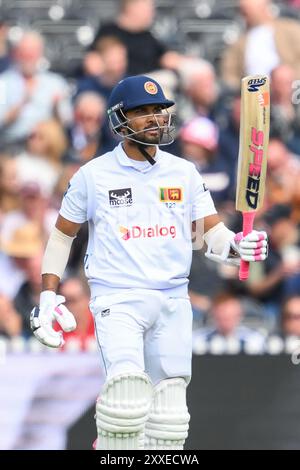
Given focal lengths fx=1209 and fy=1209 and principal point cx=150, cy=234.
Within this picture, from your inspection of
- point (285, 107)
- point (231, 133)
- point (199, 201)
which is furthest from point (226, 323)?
point (199, 201)

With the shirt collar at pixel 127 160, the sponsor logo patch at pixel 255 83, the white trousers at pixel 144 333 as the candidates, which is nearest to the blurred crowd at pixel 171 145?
the white trousers at pixel 144 333

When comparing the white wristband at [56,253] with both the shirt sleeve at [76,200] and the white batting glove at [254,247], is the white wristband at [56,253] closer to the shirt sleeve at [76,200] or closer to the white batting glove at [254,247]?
the shirt sleeve at [76,200]

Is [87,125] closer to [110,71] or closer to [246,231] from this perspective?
[110,71]

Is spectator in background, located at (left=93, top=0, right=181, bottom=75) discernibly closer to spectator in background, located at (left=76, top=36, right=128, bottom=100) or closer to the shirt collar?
spectator in background, located at (left=76, top=36, right=128, bottom=100)

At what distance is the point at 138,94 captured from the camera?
18.4 ft

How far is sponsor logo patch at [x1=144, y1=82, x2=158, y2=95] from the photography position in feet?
18.4

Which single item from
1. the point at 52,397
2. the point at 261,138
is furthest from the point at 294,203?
the point at 261,138

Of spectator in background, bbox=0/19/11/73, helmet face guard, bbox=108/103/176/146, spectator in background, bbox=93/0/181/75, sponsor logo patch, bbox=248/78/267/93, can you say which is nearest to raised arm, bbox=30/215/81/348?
helmet face guard, bbox=108/103/176/146

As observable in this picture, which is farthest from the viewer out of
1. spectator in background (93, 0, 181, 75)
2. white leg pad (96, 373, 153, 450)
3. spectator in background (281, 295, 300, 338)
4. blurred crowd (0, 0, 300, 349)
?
spectator in background (93, 0, 181, 75)

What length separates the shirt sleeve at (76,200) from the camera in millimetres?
5652

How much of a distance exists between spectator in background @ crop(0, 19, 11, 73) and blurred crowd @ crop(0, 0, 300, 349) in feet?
0.04

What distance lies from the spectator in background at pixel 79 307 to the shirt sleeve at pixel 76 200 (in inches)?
85.4

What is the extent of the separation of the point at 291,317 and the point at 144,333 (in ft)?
9.12

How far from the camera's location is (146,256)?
5.59 metres
